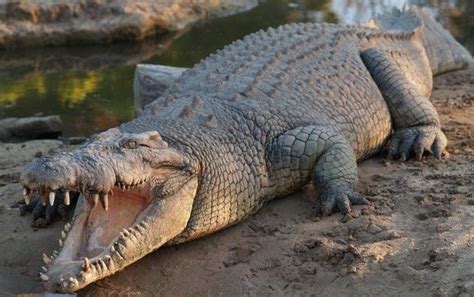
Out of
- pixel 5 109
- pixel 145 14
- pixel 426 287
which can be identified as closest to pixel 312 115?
pixel 426 287

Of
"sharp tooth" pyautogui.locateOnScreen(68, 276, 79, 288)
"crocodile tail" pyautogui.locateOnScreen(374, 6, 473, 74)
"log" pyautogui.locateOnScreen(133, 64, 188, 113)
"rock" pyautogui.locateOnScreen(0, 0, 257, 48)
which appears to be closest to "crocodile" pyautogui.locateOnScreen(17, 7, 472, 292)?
"sharp tooth" pyautogui.locateOnScreen(68, 276, 79, 288)

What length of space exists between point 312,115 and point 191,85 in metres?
0.88

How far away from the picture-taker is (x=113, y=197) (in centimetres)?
354

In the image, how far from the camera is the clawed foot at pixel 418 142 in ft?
16.2

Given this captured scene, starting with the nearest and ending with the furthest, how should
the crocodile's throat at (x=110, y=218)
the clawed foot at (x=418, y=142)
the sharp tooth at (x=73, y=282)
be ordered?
the sharp tooth at (x=73, y=282) → the crocodile's throat at (x=110, y=218) → the clawed foot at (x=418, y=142)

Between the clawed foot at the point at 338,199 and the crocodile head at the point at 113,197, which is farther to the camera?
the clawed foot at the point at 338,199

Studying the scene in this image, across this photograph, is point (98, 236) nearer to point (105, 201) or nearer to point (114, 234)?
point (114, 234)

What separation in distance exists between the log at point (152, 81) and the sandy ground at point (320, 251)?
2726 mm

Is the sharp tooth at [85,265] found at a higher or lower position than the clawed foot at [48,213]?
higher

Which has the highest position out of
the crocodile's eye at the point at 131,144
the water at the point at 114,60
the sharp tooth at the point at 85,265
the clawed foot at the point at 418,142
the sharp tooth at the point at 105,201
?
the crocodile's eye at the point at 131,144

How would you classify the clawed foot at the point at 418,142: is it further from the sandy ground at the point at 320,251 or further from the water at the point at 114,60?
the water at the point at 114,60

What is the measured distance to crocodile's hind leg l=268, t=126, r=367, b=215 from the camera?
4.23 metres

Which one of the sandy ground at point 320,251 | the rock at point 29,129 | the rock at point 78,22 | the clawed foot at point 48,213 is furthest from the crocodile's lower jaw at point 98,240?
the rock at point 78,22

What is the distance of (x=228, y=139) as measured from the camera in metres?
4.18
